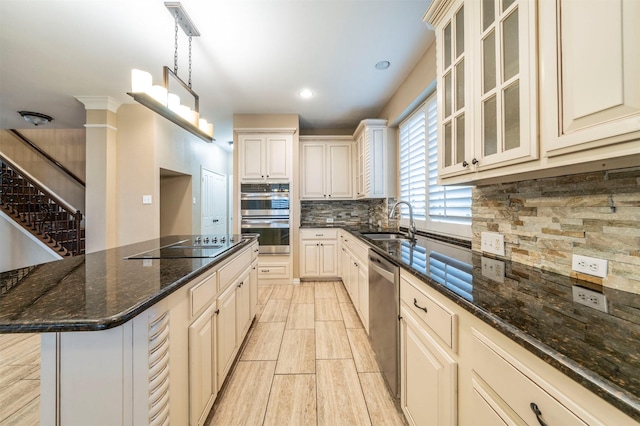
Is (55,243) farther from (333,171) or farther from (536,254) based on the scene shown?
(536,254)

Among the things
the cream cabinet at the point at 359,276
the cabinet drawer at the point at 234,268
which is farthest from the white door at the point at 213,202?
the cream cabinet at the point at 359,276

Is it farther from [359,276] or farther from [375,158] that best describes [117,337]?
[375,158]

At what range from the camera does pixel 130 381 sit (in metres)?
0.77

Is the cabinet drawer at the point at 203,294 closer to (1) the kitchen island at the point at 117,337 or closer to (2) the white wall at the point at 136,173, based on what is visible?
(1) the kitchen island at the point at 117,337

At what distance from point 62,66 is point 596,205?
4565mm

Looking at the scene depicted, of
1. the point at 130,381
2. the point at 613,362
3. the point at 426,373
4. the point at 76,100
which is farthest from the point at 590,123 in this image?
the point at 76,100

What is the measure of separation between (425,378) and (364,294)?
3.78ft

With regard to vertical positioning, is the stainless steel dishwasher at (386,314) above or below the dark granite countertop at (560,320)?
below

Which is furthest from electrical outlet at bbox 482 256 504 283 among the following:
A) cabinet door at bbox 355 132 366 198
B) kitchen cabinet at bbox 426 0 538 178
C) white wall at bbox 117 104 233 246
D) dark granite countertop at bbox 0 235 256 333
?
white wall at bbox 117 104 233 246

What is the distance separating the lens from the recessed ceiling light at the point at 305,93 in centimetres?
321

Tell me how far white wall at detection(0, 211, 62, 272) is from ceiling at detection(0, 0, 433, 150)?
185cm

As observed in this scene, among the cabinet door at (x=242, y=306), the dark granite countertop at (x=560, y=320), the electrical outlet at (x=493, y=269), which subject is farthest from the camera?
the cabinet door at (x=242, y=306)

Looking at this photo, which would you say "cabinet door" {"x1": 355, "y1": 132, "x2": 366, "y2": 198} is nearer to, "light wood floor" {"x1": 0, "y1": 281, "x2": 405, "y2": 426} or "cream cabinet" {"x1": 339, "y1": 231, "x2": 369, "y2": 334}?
"cream cabinet" {"x1": 339, "y1": 231, "x2": 369, "y2": 334}

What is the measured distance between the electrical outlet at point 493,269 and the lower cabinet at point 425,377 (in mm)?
377
